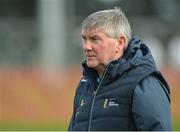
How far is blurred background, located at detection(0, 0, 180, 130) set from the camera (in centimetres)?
1348

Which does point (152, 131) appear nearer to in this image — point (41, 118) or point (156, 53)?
point (41, 118)

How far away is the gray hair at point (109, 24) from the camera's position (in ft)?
14.7

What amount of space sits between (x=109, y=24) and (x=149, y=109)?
542mm

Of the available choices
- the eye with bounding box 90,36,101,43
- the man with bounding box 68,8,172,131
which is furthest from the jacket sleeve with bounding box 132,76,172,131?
the eye with bounding box 90,36,101,43

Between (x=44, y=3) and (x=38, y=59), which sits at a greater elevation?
(x=44, y=3)

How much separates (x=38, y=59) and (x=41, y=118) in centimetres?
547

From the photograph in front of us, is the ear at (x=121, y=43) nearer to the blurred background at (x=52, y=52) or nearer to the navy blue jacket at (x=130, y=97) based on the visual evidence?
the navy blue jacket at (x=130, y=97)

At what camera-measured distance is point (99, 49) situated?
14.8 feet

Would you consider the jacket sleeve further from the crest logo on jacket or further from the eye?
the eye

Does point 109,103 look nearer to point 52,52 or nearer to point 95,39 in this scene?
point 95,39

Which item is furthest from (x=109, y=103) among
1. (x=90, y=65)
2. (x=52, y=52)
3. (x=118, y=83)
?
(x=52, y=52)

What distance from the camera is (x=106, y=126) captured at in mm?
4438

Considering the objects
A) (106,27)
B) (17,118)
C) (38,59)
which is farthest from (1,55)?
(106,27)

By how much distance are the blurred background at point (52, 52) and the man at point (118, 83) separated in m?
4.61
